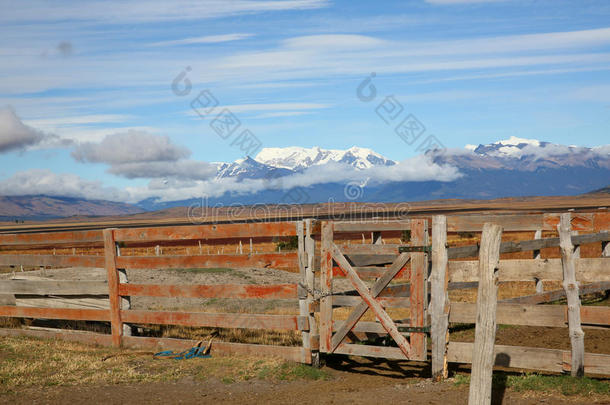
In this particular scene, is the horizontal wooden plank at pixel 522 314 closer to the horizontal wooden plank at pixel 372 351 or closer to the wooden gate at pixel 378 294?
the wooden gate at pixel 378 294

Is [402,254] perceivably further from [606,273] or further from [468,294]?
[468,294]

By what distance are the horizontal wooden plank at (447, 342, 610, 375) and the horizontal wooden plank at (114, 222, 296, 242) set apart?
10.1ft

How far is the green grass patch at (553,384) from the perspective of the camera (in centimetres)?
737

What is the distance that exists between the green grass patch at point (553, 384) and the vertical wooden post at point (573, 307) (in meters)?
0.17

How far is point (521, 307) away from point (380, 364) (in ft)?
9.06

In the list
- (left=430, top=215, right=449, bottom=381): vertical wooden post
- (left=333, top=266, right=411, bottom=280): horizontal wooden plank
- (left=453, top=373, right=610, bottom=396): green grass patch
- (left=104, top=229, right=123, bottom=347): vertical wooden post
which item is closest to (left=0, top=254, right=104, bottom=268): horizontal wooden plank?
(left=104, top=229, right=123, bottom=347): vertical wooden post

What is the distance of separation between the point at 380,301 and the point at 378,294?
0.14m

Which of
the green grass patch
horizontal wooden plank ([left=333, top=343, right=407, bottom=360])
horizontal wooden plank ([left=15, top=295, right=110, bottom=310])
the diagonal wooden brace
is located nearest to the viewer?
the green grass patch

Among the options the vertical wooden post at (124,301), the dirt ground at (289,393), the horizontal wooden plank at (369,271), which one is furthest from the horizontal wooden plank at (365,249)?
the vertical wooden post at (124,301)

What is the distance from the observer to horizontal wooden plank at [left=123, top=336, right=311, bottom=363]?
373 inches

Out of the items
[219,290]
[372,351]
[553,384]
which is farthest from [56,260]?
[553,384]

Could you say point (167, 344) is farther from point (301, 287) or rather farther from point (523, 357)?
point (523, 357)

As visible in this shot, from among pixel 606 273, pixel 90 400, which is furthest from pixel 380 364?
pixel 90 400

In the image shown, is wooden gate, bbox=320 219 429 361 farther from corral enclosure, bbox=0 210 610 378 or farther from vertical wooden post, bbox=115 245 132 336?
vertical wooden post, bbox=115 245 132 336
